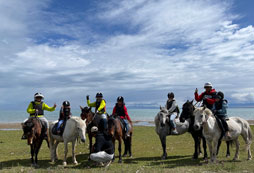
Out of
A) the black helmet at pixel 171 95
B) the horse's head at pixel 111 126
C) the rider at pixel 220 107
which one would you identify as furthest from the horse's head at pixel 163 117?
the horse's head at pixel 111 126

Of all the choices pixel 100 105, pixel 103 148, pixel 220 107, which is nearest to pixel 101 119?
pixel 100 105

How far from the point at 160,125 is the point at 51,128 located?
617 centimetres

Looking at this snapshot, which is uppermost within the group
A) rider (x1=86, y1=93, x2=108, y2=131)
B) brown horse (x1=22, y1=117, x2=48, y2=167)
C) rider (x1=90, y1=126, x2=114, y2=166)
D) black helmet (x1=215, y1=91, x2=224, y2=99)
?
black helmet (x1=215, y1=91, x2=224, y2=99)

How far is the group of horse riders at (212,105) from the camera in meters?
10.5

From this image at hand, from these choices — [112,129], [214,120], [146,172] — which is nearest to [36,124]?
[112,129]

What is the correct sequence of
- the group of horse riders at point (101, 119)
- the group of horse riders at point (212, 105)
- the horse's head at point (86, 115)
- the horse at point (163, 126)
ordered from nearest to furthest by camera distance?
the group of horse riders at point (101, 119), the group of horse riders at point (212, 105), the horse at point (163, 126), the horse's head at point (86, 115)

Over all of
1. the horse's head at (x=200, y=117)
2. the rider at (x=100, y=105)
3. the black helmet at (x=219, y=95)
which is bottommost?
the horse's head at (x=200, y=117)

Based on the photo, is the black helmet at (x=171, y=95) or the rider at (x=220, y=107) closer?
the rider at (x=220, y=107)

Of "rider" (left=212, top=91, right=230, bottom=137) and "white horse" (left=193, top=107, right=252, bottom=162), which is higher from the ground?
"rider" (left=212, top=91, right=230, bottom=137)

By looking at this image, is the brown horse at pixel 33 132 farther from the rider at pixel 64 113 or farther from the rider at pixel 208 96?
the rider at pixel 208 96

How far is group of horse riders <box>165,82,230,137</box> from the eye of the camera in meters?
10.5

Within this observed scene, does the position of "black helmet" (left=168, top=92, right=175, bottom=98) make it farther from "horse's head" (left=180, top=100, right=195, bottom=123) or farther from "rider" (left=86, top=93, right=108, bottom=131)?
"rider" (left=86, top=93, right=108, bottom=131)

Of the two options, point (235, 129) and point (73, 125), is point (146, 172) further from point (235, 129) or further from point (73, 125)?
point (235, 129)

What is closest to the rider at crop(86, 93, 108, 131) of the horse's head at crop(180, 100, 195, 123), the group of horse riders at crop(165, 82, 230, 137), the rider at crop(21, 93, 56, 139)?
the rider at crop(21, 93, 56, 139)
